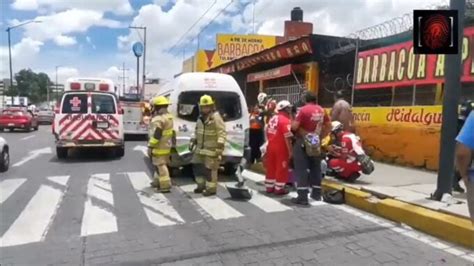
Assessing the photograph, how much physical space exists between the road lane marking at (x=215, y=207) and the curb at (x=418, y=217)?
1.94 meters

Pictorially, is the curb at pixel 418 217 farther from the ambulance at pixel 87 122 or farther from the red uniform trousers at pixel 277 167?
the ambulance at pixel 87 122

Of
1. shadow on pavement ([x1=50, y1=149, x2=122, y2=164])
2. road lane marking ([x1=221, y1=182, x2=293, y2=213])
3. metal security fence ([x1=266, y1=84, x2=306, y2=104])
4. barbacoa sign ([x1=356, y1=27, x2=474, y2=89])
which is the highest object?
barbacoa sign ([x1=356, y1=27, x2=474, y2=89])

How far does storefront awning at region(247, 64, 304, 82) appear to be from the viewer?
60.4 feet

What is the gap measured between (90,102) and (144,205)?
735 cm

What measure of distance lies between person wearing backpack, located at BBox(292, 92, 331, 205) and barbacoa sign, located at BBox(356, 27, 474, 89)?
12.2 feet

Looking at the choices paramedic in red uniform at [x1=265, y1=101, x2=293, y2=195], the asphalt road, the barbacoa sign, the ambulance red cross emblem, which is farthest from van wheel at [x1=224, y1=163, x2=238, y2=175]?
the ambulance red cross emblem

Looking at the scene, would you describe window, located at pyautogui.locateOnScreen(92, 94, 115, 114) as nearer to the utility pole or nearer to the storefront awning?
the storefront awning

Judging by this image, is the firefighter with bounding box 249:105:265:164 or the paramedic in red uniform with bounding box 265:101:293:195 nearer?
the paramedic in red uniform with bounding box 265:101:293:195

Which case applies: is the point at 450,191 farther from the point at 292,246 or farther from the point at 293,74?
the point at 293,74

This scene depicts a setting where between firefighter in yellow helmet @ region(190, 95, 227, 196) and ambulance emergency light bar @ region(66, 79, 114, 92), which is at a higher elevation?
ambulance emergency light bar @ region(66, 79, 114, 92)

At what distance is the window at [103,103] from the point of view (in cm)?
1443

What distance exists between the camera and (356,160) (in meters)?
9.04

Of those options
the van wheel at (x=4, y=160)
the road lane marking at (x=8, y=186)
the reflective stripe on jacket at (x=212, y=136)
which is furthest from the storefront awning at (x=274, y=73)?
the road lane marking at (x=8, y=186)

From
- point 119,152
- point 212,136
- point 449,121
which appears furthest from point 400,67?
point 119,152
